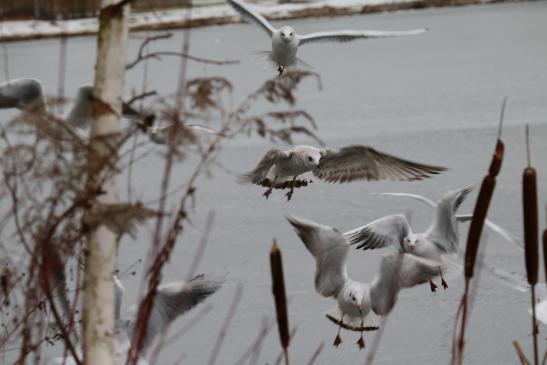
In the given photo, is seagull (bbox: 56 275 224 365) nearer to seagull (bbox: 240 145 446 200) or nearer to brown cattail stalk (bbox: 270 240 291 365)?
seagull (bbox: 240 145 446 200)

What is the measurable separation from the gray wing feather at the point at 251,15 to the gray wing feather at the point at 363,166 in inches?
59.0

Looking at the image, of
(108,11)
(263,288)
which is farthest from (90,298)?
(263,288)

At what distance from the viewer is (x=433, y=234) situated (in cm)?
362

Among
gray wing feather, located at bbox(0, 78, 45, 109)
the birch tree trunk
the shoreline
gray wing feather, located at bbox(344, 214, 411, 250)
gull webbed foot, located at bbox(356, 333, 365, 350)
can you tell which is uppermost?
the birch tree trunk

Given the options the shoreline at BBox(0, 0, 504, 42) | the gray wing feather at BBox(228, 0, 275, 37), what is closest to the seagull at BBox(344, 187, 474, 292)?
the gray wing feather at BBox(228, 0, 275, 37)

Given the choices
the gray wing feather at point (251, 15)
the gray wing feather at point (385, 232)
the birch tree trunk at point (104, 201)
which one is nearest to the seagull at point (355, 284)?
the gray wing feather at point (385, 232)

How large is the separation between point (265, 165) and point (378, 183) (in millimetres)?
1962

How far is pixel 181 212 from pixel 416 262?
2051 millimetres

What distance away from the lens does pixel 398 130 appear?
22.5 feet

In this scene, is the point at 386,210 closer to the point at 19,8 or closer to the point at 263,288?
the point at 263,288

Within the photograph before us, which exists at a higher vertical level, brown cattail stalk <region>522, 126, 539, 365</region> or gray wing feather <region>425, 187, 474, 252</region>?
brown cattail stalk <region>522, 126, 539, 365</region>

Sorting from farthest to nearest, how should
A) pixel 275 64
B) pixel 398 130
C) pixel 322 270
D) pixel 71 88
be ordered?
pixel 71 88 < pixel 398 130 < pixel 275 64 < pixel 322 270

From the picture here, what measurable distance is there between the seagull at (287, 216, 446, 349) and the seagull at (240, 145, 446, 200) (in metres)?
0.33

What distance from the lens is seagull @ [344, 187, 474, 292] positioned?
3553mm
